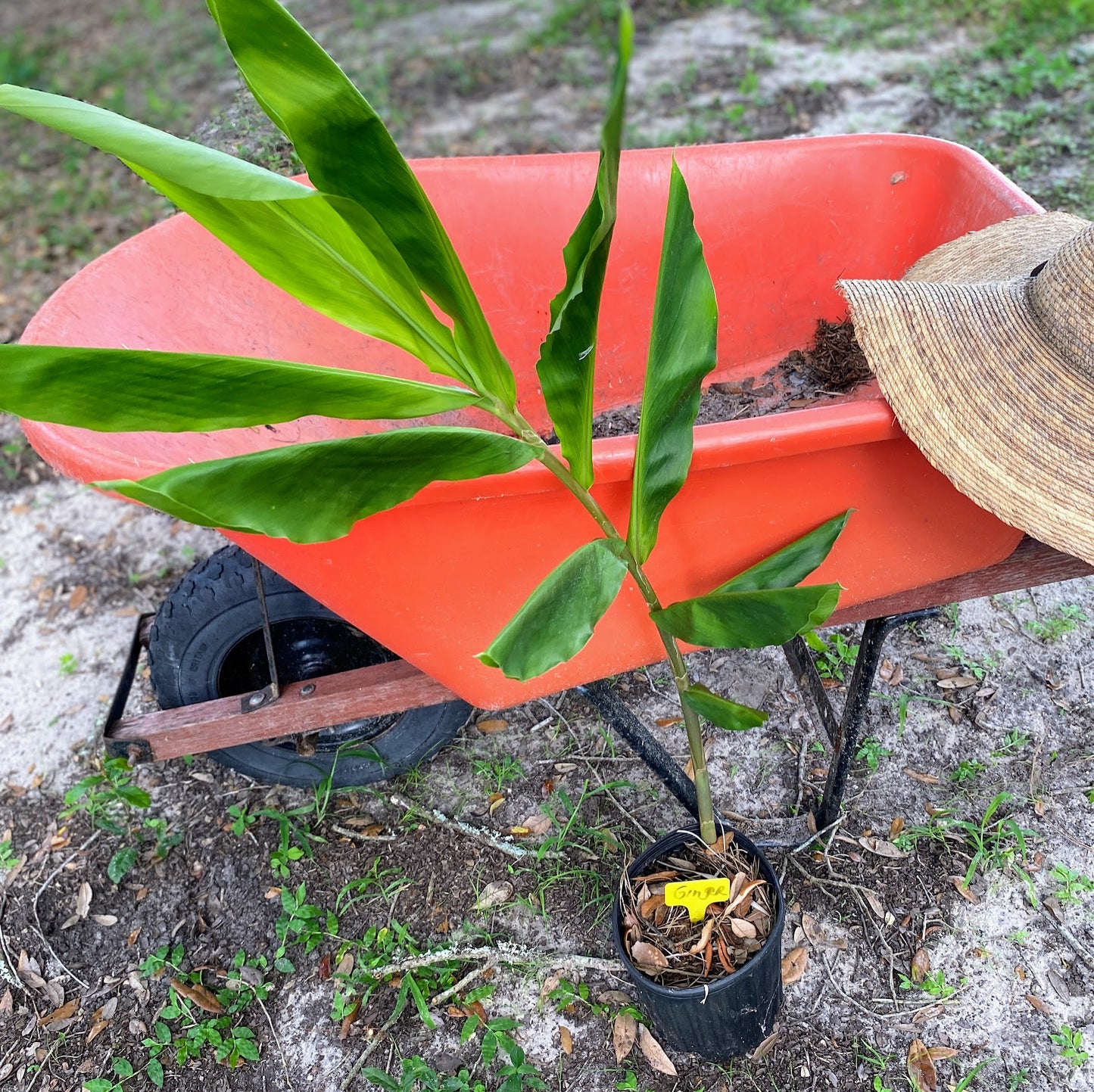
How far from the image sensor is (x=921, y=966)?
1.71 meters

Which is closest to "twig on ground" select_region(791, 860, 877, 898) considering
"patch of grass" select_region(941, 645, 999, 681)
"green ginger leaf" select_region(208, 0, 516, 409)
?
"patch of grass" select_region(941, 645, 999, 681)

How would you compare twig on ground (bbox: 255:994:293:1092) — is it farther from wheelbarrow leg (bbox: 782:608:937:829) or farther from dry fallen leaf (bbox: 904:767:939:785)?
dry fallen leaf (bbox: 904:767:939:785)

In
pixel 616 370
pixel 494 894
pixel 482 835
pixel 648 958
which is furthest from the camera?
pixel 616 370

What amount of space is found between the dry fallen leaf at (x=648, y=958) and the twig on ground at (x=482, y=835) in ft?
1.61

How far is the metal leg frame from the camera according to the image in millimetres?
1622

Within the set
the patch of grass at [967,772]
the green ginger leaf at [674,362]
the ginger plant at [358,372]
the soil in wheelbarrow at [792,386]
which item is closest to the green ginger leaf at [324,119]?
the ginger plant at [358,372]

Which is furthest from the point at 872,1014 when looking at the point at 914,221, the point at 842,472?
the point at 914,221

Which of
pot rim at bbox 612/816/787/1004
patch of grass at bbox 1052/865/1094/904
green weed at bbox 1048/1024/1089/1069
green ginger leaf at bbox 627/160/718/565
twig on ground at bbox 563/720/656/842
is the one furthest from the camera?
twig on ground at bbox 563/720/656/842

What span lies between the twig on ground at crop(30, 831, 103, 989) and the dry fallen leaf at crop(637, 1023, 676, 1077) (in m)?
1.10

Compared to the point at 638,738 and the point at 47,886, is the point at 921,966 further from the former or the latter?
the point at 47,886

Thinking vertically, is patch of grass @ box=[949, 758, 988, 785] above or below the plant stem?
below

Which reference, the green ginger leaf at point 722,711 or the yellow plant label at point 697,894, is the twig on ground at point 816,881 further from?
the green ginger leaf at point 722,711

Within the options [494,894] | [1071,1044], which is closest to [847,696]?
[1071,1044]

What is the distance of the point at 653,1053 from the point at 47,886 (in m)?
1.35
